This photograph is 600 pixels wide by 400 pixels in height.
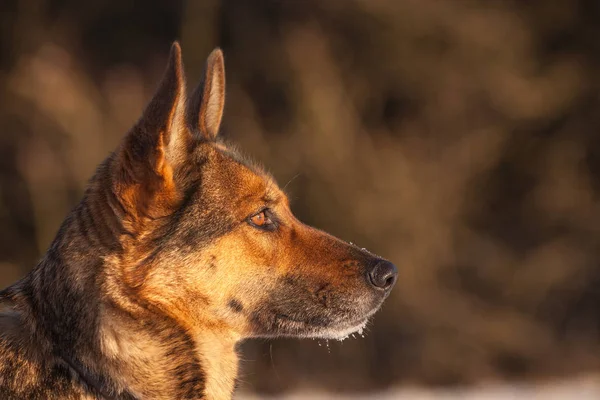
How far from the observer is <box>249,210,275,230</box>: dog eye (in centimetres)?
434

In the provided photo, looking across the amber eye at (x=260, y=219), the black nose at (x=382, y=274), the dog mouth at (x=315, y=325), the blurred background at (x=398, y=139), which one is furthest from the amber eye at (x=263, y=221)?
the blurred background at (x=398, y=139)

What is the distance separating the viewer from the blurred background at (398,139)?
40.2 ft

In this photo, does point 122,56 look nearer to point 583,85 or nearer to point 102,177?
point 583,85

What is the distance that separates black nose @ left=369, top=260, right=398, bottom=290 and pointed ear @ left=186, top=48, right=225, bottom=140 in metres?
1.11

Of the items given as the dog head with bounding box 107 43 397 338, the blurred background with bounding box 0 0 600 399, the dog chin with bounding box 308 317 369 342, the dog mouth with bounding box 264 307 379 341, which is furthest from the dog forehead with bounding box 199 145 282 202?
the blurred background with bounding box 0 0 600 399

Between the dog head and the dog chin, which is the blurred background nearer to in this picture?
the dog chin

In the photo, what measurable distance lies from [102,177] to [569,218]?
1058 centimetres

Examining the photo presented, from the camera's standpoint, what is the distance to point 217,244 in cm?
414

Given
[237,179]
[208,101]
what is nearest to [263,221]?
[237,179]

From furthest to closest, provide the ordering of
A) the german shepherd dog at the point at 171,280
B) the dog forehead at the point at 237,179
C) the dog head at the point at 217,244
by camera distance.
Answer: the dog forehead at the point at 237,179 → the dog head at the point at 217,244 → the german shepherd dog at the point at 171,280

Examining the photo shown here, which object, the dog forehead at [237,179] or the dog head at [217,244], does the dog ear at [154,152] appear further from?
the dog forehead at [237,179]

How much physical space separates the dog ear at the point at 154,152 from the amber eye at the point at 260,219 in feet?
1.48

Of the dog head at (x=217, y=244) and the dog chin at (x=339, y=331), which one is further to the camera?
the dog chin at (x=339, y=331)

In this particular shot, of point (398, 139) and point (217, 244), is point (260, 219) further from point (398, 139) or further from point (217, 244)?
point (398, 139)
